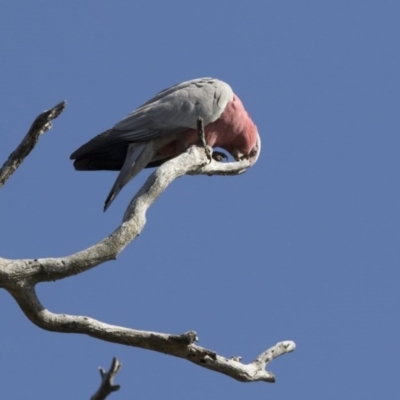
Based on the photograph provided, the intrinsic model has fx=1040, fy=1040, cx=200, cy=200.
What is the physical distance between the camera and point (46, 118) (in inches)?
227

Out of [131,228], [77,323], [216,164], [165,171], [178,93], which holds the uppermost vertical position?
[178,93]

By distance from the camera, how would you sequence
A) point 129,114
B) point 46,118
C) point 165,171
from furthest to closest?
point 129,114 < point 165,171 < point 46,118

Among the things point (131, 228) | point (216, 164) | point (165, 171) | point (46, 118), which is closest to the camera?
point (46, 118)

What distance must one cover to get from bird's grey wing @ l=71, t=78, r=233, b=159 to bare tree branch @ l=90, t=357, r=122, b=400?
180 inches

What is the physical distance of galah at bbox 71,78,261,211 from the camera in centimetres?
885

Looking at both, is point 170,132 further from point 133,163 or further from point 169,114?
point 133,163

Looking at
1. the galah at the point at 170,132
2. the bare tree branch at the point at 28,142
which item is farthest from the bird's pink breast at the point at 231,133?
the bare tree branch at the point at 28,142

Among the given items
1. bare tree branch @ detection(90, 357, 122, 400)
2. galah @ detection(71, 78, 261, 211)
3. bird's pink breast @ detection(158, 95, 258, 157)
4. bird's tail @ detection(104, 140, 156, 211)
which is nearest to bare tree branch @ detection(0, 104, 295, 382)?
bare tree branch @ detection(90, 357, 122, 400)

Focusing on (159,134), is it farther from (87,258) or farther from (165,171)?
(87,258)

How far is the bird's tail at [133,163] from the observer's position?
335 inches

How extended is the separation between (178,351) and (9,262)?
1.12 metres

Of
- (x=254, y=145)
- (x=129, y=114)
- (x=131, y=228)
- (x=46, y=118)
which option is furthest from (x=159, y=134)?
(x=46, y=118)

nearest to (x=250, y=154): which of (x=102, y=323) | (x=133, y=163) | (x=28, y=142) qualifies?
(x=133, y=163)

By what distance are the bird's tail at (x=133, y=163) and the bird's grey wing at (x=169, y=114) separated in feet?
0.27
